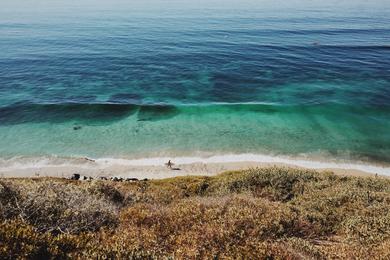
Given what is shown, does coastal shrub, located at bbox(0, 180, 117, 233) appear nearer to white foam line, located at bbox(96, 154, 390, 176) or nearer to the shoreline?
the shoreline

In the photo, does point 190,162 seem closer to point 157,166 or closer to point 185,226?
point 157,166

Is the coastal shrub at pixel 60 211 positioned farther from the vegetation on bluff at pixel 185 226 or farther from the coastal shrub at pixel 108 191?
the coastal shrub at pixel 108 191

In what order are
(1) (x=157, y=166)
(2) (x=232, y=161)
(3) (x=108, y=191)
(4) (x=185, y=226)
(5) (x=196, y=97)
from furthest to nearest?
(5) (x=196, y=97), (2) (x=232, y=161), (1) (x=157, y=166), (3) (x=108, y=191), (4) (x=185, y=226)

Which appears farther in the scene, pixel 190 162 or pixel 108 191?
pixel 190 162

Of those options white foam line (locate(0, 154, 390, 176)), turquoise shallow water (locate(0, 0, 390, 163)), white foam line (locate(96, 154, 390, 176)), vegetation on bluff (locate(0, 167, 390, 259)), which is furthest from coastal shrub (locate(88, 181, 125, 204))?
turquoise shallow water (locate(0, 0, 390, 163))

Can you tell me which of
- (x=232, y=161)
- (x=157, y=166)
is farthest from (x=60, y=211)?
(x=232, y=161)

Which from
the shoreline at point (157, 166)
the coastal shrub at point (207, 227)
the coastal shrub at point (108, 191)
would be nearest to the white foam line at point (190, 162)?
the shoreline at point (157, 166)

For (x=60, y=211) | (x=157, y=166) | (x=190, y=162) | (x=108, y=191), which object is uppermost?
(x=60, y=211)
